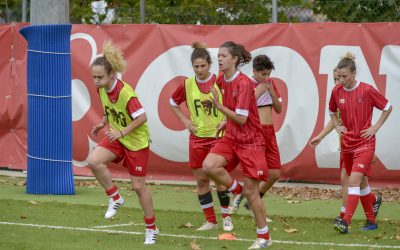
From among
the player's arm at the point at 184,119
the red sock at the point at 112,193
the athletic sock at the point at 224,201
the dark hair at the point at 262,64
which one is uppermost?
the dark hair at the point at 262,64

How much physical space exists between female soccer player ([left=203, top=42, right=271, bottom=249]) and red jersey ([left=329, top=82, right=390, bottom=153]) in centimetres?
137

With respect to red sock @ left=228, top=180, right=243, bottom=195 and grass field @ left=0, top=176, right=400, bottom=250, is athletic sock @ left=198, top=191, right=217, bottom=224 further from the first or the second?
red sock @ left=228, top=180, right=243, bottom=195

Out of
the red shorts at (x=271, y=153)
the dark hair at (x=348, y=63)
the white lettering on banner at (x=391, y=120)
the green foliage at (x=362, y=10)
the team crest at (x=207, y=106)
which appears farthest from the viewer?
the green foliage at (x=362, y=10)

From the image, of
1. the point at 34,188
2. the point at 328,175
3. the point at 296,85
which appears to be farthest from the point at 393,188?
the point at 34,188

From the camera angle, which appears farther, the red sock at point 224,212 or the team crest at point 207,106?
the team crest at point 207,106

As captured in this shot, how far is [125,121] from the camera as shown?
977cm

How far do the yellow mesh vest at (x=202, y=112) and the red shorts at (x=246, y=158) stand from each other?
1.18m

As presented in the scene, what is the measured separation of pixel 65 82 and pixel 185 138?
2415 mm

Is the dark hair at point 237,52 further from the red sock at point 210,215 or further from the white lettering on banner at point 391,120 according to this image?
the white lettering on banner at point 391,120

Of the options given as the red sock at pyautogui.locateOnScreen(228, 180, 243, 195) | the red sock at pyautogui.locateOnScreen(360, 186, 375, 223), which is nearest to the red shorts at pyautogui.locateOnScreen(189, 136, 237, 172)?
the red sock at pyautogui.locateOnScreen(228, 180, 243, 195)

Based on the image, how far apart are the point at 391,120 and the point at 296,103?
148 centimetres

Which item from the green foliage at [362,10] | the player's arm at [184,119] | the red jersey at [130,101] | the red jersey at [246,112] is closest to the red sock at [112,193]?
the red jersey at [130,101]

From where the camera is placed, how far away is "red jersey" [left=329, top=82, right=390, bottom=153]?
10289 millimetres

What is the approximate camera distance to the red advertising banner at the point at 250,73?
46.9ft
